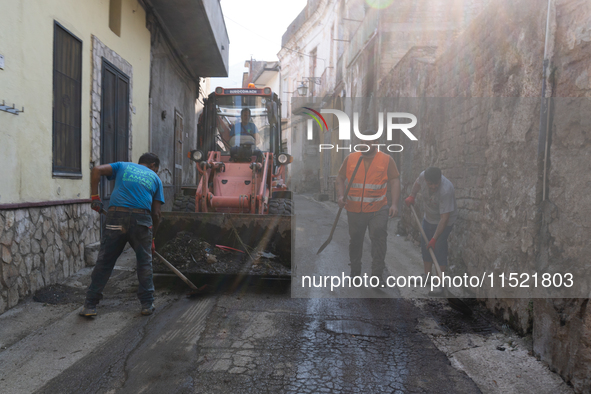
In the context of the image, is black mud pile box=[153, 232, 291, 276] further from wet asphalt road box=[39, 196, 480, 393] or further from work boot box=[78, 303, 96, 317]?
work boot box=[78, 303, 96, 317]

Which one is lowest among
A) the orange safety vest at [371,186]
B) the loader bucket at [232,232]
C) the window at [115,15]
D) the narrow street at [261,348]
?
the narrow street at [261,348]

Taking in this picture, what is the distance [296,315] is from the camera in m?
4.23

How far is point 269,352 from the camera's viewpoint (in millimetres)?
3316

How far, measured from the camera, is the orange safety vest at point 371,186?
5418 millimetres

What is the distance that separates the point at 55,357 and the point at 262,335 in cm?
155

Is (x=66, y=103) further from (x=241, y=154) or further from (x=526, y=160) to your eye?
(x=526, y=160)

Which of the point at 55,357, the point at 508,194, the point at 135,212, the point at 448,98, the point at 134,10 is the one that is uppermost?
the point at 134,10

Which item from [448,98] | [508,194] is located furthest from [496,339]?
[448,98]

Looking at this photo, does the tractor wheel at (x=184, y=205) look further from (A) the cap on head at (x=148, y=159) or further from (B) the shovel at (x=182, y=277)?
(A) the cap on head at (x=148, y=159)

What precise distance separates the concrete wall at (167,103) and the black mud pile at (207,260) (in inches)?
178

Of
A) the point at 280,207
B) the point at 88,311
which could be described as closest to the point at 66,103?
the point at 88,311

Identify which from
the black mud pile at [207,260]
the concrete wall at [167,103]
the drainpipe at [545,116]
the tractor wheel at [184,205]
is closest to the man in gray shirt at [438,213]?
the drainpipe at [545,116]

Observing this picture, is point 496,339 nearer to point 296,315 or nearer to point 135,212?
point 296,315

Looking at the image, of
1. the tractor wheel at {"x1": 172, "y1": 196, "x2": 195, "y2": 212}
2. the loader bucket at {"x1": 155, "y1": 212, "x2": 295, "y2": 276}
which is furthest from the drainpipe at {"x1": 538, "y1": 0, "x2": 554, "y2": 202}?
the tractor wheel at {"x1": 172, "y1": 196, "x2": 195, "y2": 212}
